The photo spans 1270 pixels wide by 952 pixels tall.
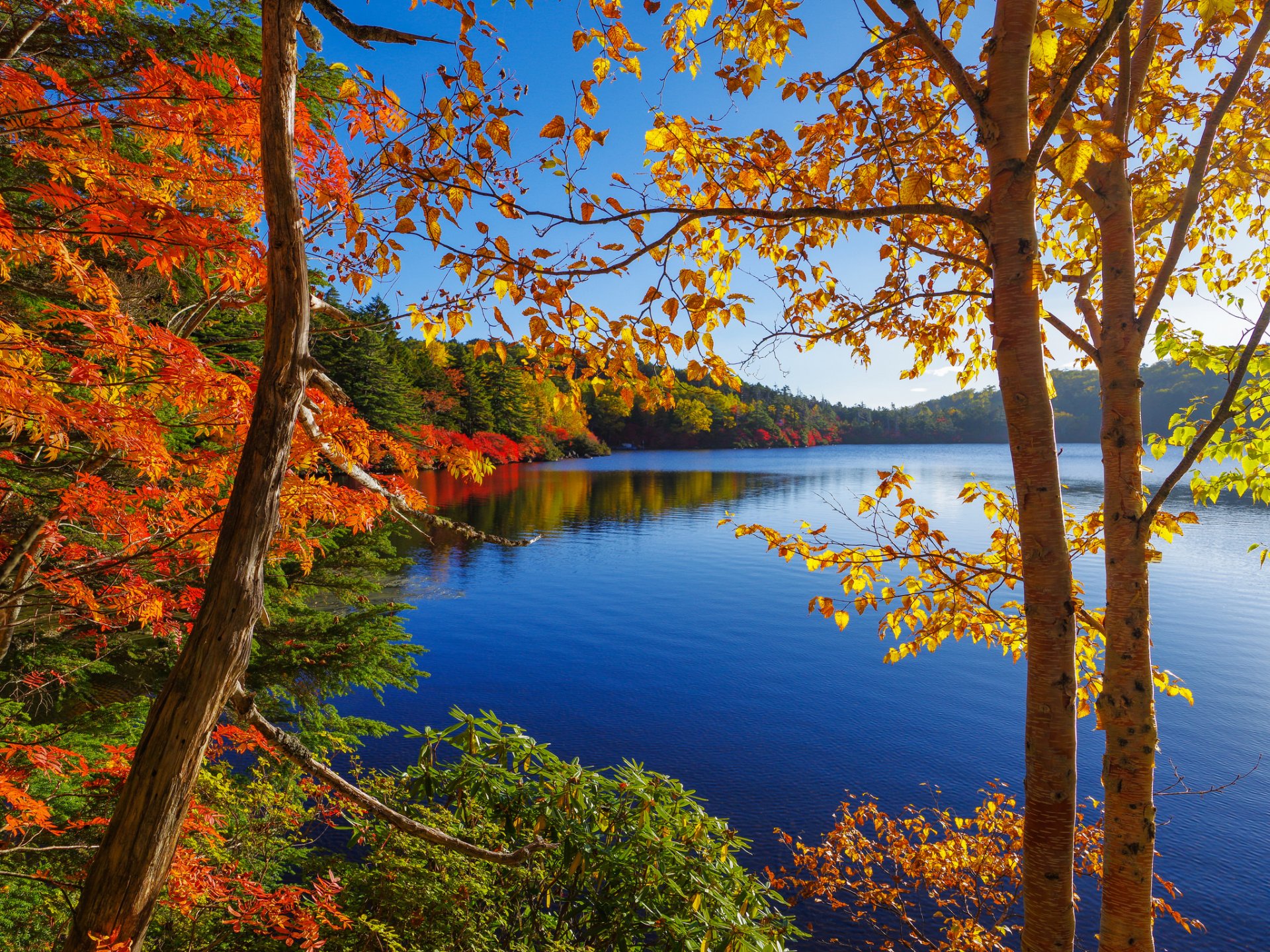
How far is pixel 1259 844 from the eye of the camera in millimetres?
7398

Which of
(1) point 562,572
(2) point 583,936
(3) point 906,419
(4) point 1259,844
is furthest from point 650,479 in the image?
(3) point 906,419

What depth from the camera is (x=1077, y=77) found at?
161 centimetres

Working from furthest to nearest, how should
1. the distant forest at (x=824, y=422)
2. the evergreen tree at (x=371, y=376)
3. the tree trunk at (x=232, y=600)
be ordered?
the distant forest at (x=824, y=422) → the evergreen tree at (x=371, y=376) → the tree trunk at (x=232, y=600)

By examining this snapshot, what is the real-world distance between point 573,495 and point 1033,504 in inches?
1258

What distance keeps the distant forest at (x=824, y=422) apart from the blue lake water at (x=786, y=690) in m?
47.5

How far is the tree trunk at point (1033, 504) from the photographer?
5.87 ft

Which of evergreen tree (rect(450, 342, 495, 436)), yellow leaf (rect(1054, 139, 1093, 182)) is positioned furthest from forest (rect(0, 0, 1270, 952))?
evergreen tree (rect(450, 342, 495, 436))

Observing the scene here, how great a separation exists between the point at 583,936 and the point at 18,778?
3286 mm

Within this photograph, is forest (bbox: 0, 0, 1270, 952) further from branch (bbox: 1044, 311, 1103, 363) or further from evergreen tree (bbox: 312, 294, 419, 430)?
evergreen tree (bbox: 312, 294, 419, 430)

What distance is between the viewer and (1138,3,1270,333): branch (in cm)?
221

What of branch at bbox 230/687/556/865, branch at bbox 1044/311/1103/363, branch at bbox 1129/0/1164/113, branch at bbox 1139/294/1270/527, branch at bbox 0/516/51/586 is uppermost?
branch at bbox 1129/0/1164/113

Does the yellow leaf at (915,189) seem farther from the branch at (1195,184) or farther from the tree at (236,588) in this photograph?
the tree at (236,588)

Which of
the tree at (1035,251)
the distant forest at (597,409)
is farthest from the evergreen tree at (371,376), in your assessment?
the tree at (1035,251)

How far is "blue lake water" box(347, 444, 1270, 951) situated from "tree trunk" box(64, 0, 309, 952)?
20.5 feet
